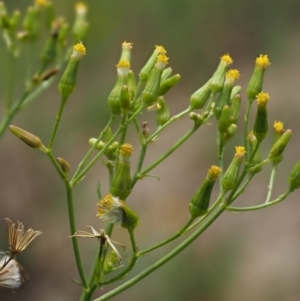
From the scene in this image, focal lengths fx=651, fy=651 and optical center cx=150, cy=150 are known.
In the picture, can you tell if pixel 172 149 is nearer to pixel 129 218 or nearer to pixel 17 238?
pixel 129 218

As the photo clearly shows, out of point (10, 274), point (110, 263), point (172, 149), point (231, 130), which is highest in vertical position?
point (231, 130)

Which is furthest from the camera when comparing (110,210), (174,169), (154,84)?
(174,169)

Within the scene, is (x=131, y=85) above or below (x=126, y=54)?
below

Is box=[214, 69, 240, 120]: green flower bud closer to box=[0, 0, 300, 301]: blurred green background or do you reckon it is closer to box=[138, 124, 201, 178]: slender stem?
box=[138, 124, 201, 178]: slender stem

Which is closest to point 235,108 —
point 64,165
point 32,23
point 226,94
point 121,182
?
point 226,94

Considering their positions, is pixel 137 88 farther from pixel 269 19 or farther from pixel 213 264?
pixel 269 19

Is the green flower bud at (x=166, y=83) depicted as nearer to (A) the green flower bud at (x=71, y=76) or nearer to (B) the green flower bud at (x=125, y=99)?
(B) the green flower bud at (x=125, y=99)

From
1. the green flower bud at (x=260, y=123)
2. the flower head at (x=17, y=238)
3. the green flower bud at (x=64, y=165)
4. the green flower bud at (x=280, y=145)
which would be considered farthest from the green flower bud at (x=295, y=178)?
the flower head at (x=17, y=238)

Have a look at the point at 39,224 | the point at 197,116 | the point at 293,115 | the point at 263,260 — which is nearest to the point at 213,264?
the point at 263,260
